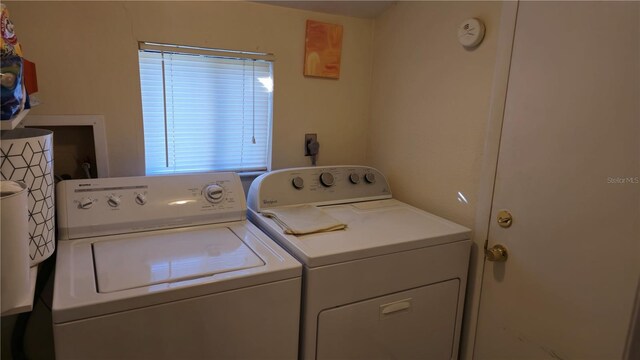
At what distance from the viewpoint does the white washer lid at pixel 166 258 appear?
3.40 feet

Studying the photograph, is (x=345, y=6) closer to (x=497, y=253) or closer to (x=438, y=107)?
(x=438, y=107)

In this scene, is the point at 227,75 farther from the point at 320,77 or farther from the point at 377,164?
the point at 377,164

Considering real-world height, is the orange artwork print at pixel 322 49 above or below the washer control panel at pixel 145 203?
above

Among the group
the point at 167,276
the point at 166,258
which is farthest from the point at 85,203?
the point at 167,276

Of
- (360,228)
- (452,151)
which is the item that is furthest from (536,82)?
(360,228)

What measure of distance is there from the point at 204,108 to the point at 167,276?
37.6 inches

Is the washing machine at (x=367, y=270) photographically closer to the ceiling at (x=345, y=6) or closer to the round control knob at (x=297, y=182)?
the round control knob at (x=297, y=182)

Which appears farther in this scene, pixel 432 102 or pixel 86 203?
pixel 432 102

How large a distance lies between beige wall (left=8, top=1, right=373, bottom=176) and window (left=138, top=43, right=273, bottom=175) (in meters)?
0.05

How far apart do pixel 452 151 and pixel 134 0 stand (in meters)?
1.42

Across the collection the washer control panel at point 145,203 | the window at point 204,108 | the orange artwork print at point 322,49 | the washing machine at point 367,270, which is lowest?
the washing machine at point 367,270

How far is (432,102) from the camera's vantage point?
1.70 m

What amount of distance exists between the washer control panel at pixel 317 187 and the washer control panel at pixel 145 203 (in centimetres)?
11

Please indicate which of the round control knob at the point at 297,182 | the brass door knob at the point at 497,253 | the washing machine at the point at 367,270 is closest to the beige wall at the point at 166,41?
the round control knob at the point at 297,182
